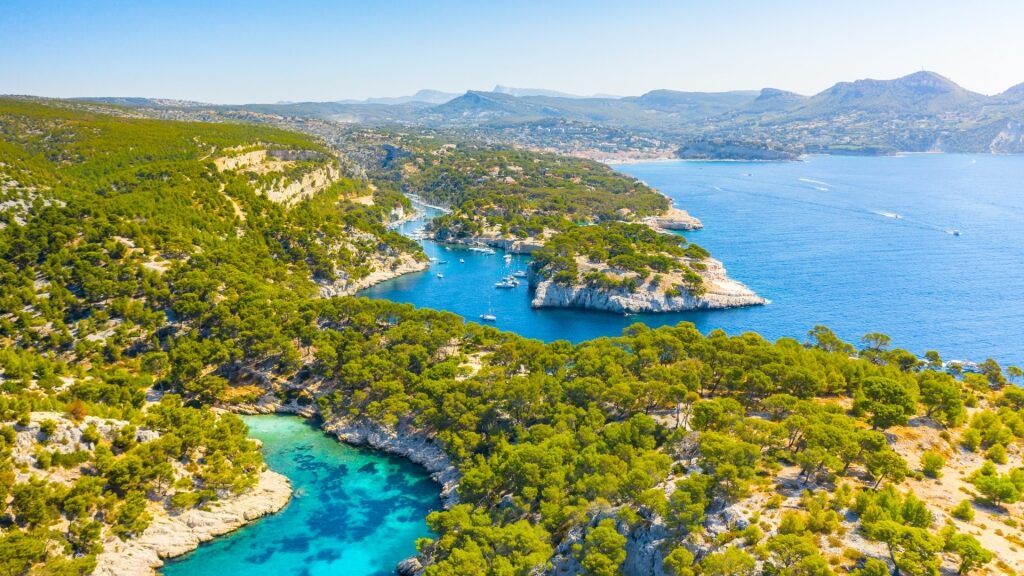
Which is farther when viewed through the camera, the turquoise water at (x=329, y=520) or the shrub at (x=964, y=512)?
the turquoise water at (x=329, y=520)

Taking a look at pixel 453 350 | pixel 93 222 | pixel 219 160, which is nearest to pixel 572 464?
pixel 453 350

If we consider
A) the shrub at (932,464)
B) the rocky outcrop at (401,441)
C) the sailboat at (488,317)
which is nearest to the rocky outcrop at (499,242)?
the sailboat at (488,317)

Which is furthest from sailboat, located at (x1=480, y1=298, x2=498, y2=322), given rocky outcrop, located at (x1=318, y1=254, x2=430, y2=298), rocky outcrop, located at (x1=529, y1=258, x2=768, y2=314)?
rocky outcrop, located at (x1=318, y1=254, x2=430, y2=298)

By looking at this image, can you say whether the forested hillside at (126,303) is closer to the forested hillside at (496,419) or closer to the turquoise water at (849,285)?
the forested hillside at (496,419)

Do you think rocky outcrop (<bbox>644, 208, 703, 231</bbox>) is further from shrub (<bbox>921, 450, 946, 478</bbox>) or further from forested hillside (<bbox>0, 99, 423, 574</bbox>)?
shrub (<bbox>921, 450, 946, 478</bbox>)

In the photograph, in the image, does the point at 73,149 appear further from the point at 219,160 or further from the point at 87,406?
the point at 87,406
